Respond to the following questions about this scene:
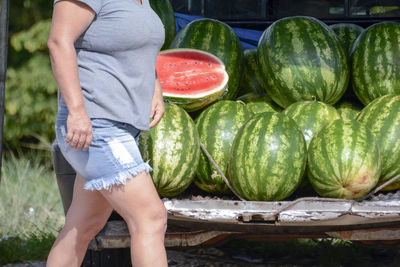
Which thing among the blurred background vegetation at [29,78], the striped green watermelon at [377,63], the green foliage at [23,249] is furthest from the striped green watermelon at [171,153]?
the blurred background vegetation at [29,78]

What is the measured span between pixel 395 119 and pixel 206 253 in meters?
1.83

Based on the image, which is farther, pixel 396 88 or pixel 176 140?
pixel 396 88

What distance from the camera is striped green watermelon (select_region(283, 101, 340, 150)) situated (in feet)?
9.82

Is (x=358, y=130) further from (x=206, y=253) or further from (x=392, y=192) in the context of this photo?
(x=206, y=253)

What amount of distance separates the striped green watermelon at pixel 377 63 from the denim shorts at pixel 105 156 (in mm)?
1651

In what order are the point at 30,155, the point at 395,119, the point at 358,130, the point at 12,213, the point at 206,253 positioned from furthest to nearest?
1. the point at 30,155
2. the point at 12,213
3. the point at 206,253
4. the point at 395,119
5. the point at 358,130

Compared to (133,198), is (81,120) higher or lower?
higher

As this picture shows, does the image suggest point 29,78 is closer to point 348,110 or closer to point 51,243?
point 51,243

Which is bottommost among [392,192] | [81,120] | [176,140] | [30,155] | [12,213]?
[30,155]

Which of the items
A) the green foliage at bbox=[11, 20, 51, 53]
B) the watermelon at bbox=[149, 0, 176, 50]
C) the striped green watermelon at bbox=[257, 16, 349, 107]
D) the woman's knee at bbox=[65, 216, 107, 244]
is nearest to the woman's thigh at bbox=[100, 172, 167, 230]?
the woman's knee at bbox=[65, 216, 107, 244]

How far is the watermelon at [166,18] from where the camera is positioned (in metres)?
3.83

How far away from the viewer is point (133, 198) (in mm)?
2109

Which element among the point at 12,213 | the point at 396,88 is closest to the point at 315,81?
the point at 396,88

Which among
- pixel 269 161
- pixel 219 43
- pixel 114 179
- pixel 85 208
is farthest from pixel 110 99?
pixel 219 43
